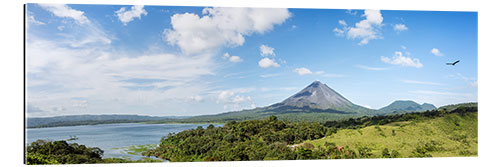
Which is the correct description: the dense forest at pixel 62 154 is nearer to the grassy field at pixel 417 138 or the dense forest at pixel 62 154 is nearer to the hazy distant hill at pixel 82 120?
the hazy distant hill at pixel 82 120

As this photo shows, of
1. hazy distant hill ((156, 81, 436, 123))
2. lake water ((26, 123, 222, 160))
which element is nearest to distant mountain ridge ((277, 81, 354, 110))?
hazy distant hill ((156, 81, 436, 123))

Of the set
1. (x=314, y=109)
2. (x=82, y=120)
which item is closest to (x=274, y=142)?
(x=314, y=109)

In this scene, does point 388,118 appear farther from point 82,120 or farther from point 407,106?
point 82,120

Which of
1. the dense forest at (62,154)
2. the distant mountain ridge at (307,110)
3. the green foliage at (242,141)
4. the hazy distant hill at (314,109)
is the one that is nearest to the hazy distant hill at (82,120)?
the distant mountain ridge at (307,110)

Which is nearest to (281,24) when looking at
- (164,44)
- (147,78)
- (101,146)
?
(164,44)

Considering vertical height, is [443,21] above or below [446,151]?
above

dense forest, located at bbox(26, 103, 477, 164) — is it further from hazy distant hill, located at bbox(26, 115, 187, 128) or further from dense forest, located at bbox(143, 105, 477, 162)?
hazy distant hill, located at bbox(26, 115, 187, 128)

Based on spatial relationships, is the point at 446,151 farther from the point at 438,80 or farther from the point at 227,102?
the point at 227,102
